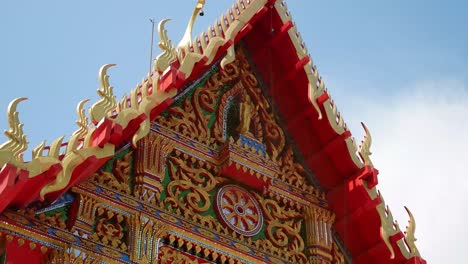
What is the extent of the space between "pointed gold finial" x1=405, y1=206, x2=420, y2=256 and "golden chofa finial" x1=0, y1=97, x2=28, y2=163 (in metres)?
4.33

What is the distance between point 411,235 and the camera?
1186 centimetres

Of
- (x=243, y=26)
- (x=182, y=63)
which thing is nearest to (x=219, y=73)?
(x=243, y=26)

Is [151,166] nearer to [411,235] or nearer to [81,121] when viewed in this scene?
[81,121]

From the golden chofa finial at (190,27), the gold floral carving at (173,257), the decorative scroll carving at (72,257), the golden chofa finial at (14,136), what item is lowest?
the decorative scroll carving at (72,257)

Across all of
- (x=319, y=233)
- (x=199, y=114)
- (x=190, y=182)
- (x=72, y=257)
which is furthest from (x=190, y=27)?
(x=72, y=257)

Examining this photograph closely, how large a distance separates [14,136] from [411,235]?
4487 mm

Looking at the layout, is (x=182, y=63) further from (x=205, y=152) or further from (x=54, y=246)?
(x=54, y=246)

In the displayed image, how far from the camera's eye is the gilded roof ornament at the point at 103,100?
395 inches

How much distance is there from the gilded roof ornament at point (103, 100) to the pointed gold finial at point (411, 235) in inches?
138

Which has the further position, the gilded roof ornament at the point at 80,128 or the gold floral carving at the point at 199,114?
the gold floral carving at the point at 199,114

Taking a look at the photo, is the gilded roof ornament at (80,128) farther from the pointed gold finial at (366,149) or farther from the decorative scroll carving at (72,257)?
the pointed gold finial at (366,149)

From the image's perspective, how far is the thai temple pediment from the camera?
31.7 feet

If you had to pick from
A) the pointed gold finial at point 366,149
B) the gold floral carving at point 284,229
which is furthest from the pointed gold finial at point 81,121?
the pointed gold finial at point 366,149

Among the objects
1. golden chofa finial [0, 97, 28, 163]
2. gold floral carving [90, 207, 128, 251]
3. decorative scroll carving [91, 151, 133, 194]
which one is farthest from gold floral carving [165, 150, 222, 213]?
golden chofa finial [0, 97, 28, 163]
